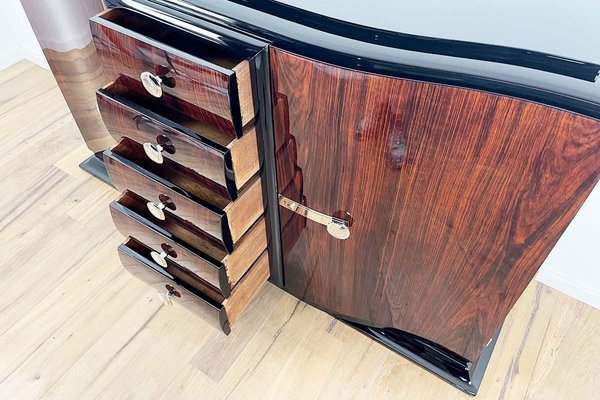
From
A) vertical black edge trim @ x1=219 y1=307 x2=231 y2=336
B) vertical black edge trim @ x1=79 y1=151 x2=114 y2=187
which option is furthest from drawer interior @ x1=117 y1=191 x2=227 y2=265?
vertical black edge trim @ x1=79 y1=151 x2=114 y2=187

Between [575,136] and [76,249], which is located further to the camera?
[76,249]

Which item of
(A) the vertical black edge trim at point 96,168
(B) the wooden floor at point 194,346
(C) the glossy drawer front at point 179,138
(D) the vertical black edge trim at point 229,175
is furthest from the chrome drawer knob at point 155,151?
(A) the vertical black edge trim at point 96,168

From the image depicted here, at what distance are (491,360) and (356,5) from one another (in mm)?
732

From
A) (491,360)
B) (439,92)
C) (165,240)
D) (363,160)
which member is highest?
(439,92)

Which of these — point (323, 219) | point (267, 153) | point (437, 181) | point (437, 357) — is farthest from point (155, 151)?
point (437, 357)

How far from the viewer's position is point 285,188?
2.30 ft

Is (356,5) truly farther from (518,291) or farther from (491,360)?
(491,360)

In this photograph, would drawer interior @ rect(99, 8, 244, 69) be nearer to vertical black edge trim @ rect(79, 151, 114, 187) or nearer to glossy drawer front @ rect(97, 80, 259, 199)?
glossy drawer front @ rect(97, 80, 259, 199)

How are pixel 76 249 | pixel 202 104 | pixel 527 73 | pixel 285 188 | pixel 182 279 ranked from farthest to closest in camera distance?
pixel 76 249 → pixel 182 279 → pixel 285 188 → pixel 202 104 → pixel 527 73

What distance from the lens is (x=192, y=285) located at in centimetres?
82

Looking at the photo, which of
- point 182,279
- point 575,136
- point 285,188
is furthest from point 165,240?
point 575,136

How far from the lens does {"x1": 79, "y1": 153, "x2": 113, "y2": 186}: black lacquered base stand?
48.1 inches

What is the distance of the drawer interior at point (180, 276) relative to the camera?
0.80 meters

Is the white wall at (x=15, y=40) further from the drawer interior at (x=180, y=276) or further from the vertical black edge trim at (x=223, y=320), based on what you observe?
the vertical black edge trim at (x=223, y=320)
